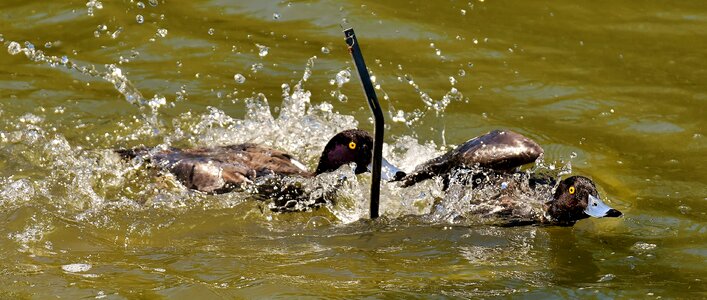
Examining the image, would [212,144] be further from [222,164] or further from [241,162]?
[222,164]

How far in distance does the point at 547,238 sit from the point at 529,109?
2.47 m

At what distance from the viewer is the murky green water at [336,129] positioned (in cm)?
618

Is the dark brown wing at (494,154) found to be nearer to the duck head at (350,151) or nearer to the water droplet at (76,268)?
the duck head at (350,151)

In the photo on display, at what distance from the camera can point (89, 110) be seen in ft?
29.9

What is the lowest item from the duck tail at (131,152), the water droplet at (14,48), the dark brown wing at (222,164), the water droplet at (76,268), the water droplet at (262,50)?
the water droplet at (76,268)

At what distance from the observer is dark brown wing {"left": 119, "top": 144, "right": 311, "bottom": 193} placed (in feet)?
24.6

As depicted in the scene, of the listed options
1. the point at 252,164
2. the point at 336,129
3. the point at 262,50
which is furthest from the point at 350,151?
the point at 262,50

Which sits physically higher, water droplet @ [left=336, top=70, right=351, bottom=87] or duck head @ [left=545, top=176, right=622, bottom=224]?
water droplet @ [left=336, top=70, right=351, bottom=87]

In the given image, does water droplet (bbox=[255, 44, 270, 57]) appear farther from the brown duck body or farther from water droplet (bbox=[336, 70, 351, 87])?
the brown duck body

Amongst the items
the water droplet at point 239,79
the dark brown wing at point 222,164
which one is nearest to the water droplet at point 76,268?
the dark brown wing at point 222,164

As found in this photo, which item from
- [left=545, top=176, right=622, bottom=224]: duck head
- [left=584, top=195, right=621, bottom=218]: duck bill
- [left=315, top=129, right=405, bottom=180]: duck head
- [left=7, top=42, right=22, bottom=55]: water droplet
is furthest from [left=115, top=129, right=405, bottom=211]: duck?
[left=7, top=42, right=22, bottom=55]: water droplet

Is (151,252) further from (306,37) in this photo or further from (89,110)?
(306,37)

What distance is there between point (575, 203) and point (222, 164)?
2476 mm

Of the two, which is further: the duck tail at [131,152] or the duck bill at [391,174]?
the duck tail at [131,152]
